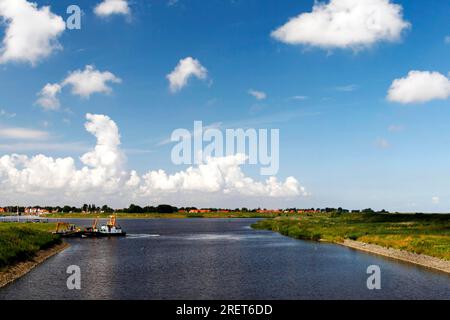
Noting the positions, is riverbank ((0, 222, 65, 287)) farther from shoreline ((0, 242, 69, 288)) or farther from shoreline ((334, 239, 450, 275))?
shoreline ((334, 239, 450, 275))

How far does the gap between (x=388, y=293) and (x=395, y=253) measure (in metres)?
36.5

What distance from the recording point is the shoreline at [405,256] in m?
67.2

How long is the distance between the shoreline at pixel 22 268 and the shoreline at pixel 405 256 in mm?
61283

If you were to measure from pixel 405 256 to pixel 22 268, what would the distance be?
6523 cm

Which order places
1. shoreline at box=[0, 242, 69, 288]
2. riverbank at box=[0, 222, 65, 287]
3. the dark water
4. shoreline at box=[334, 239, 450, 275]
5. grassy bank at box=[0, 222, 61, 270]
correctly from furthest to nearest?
shoreline at box=[334, 239, 450, 275], grassy bank at box=[0, 222, 61, 270], riverbank at box=[0, 222, 65, 287], shoreline at box=[0, 242, 69, 288], the dark water

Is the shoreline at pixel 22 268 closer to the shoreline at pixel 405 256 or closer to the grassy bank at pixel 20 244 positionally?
the grassy bank at pixel 20 244

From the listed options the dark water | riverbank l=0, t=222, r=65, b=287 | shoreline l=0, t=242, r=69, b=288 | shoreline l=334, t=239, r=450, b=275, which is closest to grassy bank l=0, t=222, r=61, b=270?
riverbank l=0, t=222, r=65, b=287

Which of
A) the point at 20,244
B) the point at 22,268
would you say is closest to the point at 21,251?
the point at 20,244

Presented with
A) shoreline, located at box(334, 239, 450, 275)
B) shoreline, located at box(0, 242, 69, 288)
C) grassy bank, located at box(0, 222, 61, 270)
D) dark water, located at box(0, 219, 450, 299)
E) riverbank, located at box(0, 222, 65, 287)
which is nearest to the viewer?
dark water, located at box(0, 219, 450, 299)

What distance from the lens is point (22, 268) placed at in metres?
64.4

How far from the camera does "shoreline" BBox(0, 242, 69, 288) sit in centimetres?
5578

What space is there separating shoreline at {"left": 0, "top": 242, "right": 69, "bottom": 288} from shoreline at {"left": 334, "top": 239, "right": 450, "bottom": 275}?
6128 centimetres

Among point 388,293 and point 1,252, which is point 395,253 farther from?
point 1,252
